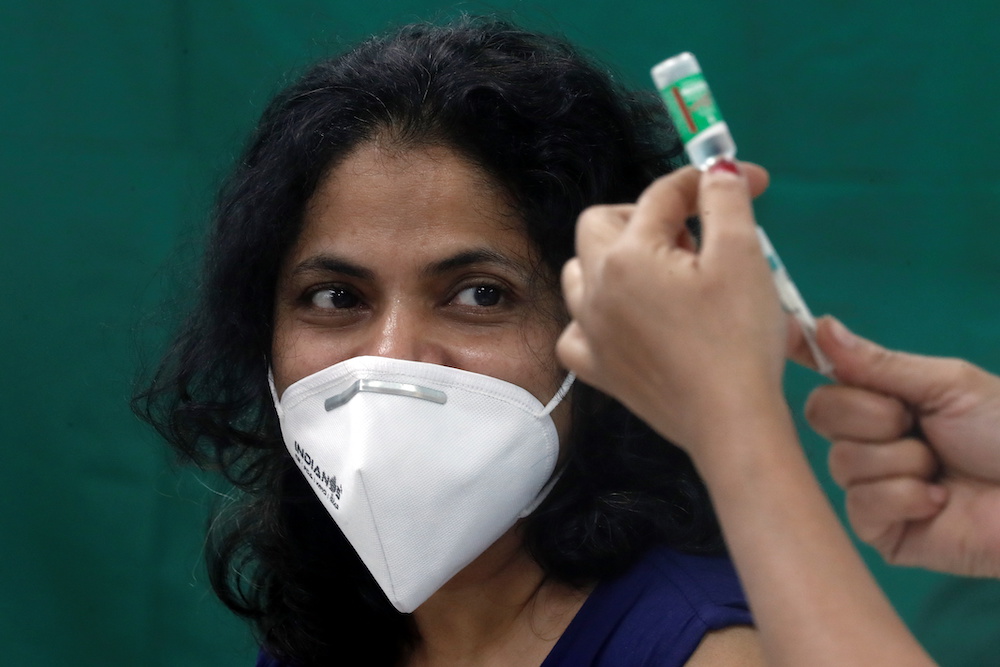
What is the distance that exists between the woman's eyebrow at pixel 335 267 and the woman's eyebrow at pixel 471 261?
0.07m

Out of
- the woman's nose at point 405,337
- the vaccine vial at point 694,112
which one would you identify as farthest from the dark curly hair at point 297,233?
the vaccine vial at point 694,112

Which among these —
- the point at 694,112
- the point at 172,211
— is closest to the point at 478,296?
the point at 694,112

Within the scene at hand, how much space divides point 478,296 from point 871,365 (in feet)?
1.73

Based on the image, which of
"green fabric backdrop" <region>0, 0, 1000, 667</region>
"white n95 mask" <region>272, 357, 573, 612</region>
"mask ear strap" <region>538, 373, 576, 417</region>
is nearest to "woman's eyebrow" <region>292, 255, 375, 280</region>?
"white n95 mask" <region>272, 357, 573, 612</region>

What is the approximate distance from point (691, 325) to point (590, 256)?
2.9 inches

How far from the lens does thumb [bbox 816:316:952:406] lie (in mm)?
685

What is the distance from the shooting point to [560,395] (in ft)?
3.66

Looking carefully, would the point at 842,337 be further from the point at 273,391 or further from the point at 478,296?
the point at 273,391

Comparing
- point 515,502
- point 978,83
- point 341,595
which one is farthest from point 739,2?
point 341,595

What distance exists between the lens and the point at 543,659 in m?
1.14

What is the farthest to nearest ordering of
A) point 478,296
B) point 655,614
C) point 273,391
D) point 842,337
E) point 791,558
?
point 273,391, point 478,296, point 655,614, point 842,337, point 791,558

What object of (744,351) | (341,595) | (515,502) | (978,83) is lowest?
(341,595)

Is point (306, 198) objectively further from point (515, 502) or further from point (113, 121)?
point (113, 121)

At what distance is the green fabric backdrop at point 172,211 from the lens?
1.58 m
